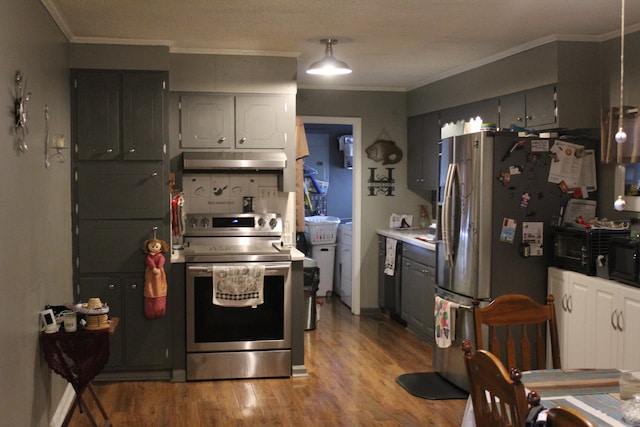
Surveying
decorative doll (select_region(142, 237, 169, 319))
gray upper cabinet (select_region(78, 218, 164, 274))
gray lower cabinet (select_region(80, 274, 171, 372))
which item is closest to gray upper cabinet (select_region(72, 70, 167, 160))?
gray upper cabinet (select_region(78, 218, 164, 274))

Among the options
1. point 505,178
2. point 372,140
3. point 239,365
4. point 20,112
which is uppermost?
point 372,140

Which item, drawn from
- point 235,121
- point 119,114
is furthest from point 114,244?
point 235,121

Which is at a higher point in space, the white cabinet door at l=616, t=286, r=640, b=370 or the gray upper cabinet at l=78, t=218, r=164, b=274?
the gray upper cabinet at l=78, t=218, r=164, b=274

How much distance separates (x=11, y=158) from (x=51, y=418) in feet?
5.33

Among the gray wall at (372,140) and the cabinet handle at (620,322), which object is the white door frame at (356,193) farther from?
the cabinet handle at (620,322)

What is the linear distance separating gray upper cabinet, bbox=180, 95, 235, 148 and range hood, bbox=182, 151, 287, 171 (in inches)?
3.5

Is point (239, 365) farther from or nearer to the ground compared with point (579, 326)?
nearer to the ground

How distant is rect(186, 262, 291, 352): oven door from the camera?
4.84m

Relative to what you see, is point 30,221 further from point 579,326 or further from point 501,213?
point 579,326

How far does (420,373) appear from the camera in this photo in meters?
Answer: 5.04

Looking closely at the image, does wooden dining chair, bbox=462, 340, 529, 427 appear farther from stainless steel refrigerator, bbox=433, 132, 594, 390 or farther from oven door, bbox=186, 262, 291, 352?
oven door, bbox=186, 262, 291, 352

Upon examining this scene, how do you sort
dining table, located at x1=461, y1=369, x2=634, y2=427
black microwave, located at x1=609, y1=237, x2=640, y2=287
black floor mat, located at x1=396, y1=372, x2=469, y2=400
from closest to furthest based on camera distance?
dining table, located at x1=461, y1=369, x2=634, y2=427 < black microwave, located at x1=609, y1=237, x2=640, y2=287 < black floor mat, located at x1=396, y1=372, x2=469, y2=400

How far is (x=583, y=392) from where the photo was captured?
227cm

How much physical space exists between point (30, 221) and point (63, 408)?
1.42 m
